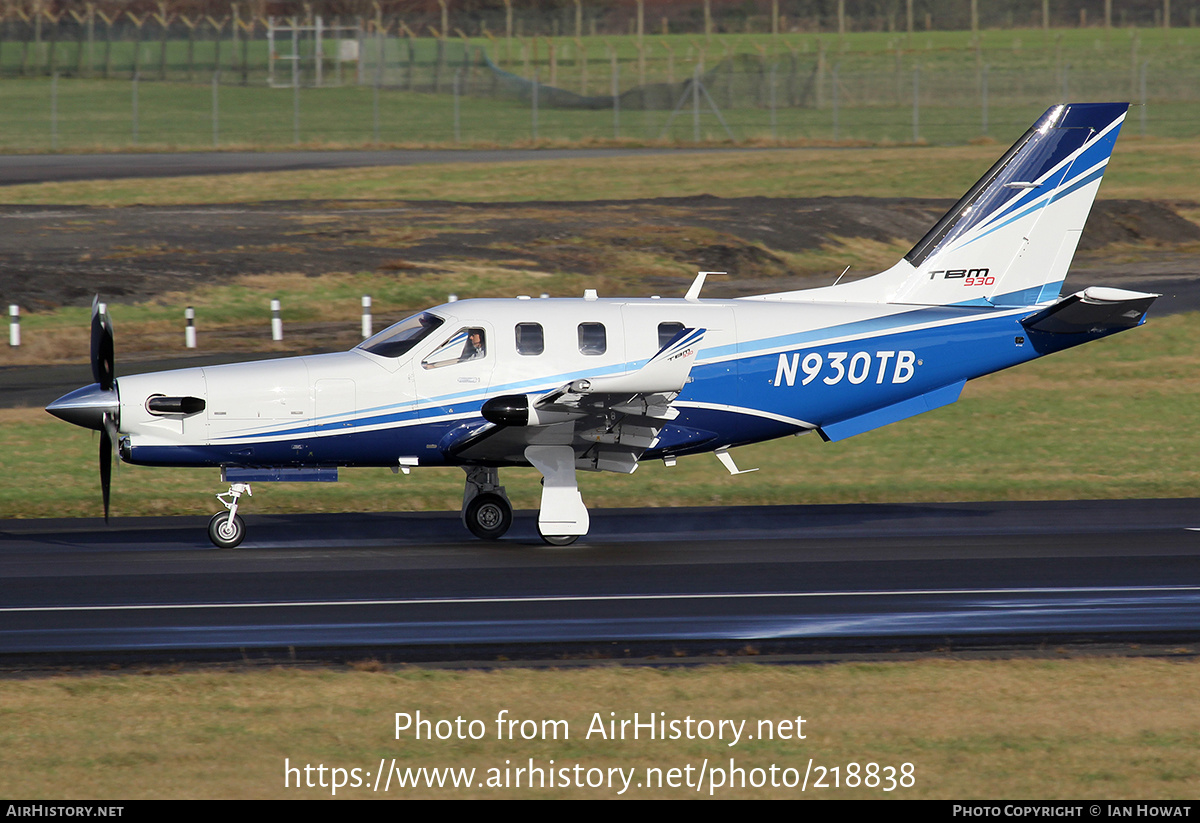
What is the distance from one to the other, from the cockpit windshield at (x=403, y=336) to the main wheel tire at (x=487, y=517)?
7.34 feet

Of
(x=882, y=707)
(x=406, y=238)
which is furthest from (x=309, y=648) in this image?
(x=406, y=238)

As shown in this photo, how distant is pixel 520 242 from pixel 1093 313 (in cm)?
2514

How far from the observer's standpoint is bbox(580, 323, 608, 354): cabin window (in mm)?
17719

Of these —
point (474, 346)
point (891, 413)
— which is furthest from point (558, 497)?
point (891, 413)

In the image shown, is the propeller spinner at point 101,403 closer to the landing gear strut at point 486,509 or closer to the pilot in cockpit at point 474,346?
the pilot in cockpit at point 474,346

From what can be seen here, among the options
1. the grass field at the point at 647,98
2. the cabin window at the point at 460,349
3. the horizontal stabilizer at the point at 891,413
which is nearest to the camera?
the cabin window at the point at 460,349

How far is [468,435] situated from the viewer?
17797mm

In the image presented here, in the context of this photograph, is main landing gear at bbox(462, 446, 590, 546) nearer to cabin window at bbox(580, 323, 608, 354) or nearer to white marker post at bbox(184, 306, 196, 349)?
cabin window at bbox(580, 323, 608, 354)

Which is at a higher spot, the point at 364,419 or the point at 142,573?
the point at 364,419

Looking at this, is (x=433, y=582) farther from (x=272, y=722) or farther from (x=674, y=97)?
(x=674, y=97)

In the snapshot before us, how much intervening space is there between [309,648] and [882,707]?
5017mm

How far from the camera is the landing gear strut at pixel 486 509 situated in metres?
18.6

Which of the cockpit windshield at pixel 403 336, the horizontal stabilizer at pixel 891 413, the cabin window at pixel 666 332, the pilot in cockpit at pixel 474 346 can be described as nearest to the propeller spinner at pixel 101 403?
the cockpit windshield at pixel 403 336

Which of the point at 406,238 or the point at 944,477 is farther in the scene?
the point at 406,238
